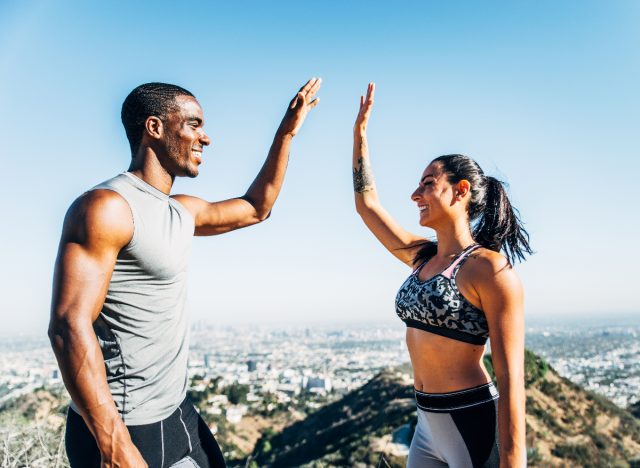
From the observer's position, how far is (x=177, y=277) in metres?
2.15

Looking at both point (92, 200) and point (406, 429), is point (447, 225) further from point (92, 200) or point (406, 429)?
point (406, 429)

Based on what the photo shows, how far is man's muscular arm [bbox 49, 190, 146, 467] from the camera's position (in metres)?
1.77

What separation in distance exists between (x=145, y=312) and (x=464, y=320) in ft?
4.34

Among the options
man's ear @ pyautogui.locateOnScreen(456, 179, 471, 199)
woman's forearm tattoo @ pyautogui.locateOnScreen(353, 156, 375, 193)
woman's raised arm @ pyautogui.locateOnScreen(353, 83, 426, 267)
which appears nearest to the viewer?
man's ear @ pyautogui.locateOnScreen(456, 179, 471, 199)

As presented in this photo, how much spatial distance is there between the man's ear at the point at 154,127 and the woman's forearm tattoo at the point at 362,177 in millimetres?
1533

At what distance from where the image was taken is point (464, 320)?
2.54 m

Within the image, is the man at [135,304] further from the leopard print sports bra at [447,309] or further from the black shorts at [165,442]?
the leopard print sports bra at [447,309]

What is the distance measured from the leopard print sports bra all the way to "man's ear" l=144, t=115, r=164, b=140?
1321mm

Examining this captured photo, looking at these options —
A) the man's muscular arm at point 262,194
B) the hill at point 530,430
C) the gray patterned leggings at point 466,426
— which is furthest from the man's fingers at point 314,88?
the hill at point 530,430

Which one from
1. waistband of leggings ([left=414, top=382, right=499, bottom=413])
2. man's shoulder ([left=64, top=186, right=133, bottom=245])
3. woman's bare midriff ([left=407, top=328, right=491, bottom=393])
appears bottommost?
waistband of leggings ([left=414, top=382, right=499, bottom=413])

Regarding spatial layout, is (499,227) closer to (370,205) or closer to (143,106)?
(370,205)

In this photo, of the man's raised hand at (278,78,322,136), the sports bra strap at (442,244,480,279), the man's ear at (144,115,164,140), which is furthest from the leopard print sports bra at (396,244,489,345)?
the man's ear at (144,115,164,140)

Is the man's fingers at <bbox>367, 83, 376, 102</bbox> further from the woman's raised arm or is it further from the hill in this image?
the hill

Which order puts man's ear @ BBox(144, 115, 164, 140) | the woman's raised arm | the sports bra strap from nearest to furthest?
man's ear @ BBox(144, 115, 164, 140) < the sports bra strap < the woman's raised arm
